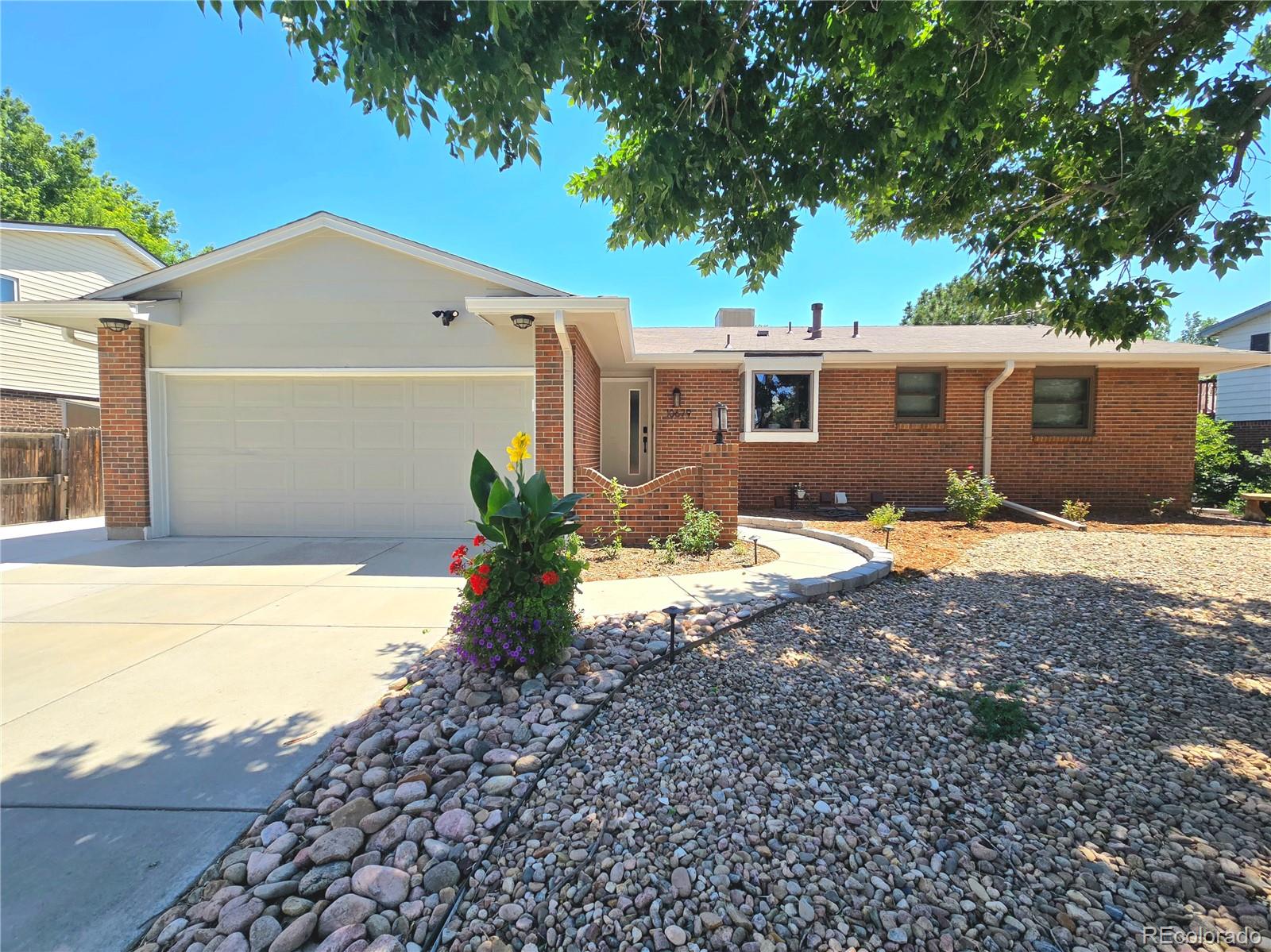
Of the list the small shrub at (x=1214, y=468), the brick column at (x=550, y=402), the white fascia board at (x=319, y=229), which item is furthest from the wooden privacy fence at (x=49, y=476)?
the small shrub at (x=1214, y=468)

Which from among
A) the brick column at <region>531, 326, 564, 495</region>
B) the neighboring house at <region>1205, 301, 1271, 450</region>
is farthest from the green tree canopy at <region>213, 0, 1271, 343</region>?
the neighboring house at <region>1205, 301, 1271, 450</region>

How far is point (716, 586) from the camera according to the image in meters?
4.82

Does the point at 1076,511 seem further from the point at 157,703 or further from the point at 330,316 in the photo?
the point at 330,316

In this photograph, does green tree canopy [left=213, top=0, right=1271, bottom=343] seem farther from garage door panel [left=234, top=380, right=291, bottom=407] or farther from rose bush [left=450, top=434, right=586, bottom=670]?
garage door panel [left=234, top=380, right=291, bottom=407]

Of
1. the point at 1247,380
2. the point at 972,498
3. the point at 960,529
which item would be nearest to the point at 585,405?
the point at 960,529

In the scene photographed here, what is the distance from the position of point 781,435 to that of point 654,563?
4920mm

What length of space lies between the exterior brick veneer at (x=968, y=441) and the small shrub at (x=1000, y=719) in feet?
24.0

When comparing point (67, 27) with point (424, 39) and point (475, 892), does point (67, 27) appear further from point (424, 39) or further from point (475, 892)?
point (475, 892)

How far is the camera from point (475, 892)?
1605mm

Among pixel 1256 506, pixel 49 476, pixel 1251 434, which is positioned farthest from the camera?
pixel 1251 434

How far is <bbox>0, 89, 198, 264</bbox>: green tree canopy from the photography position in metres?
21.0

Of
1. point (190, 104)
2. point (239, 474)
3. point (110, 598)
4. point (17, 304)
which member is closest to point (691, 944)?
point (110, 598)

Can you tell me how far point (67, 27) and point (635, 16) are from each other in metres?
7.27

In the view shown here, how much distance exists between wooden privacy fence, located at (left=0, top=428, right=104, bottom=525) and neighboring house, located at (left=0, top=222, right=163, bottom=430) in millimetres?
2299
